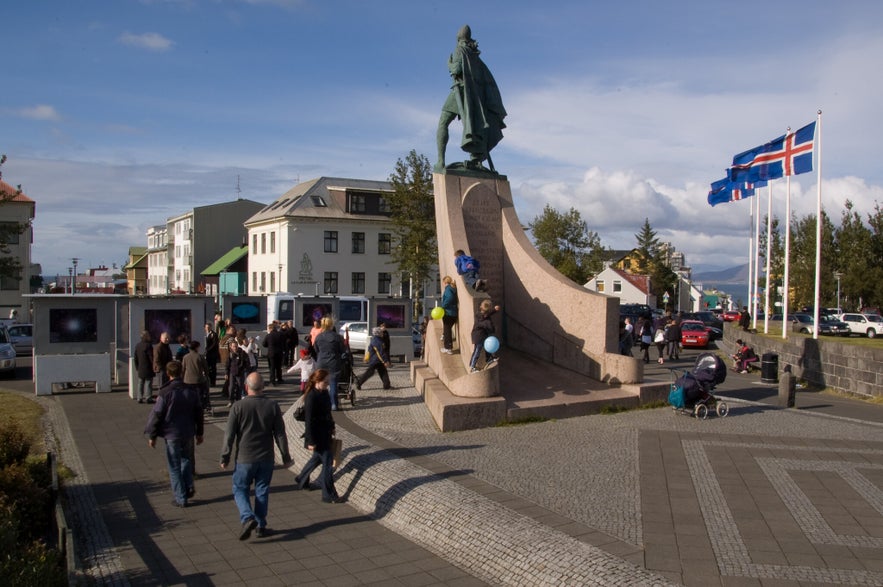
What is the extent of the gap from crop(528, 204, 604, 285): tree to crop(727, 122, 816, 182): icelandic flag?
100 feet

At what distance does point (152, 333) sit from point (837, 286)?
49.8 metres

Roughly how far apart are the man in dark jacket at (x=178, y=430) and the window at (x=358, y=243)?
4460 centimetres

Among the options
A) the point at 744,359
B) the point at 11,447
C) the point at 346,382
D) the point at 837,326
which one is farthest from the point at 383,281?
the point at 11,447

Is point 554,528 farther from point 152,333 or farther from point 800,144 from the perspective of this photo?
point 800,144

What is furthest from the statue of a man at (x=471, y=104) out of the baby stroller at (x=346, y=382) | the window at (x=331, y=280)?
the window at (x=331, y=280)

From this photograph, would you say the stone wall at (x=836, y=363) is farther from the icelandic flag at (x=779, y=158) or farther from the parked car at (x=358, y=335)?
the parked car at (x=358, y=335)

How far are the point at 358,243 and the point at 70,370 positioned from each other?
35996mm

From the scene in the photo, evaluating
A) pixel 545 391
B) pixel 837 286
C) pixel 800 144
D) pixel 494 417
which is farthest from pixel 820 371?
A: pixel 837 286

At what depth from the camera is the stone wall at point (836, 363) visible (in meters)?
17.5

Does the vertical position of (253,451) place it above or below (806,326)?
above

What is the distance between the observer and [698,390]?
13.6 m

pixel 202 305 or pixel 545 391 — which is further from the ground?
pixel 202 305

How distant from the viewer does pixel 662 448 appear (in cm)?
1093

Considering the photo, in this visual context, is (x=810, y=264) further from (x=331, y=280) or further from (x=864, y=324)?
(x=331, y=280)
